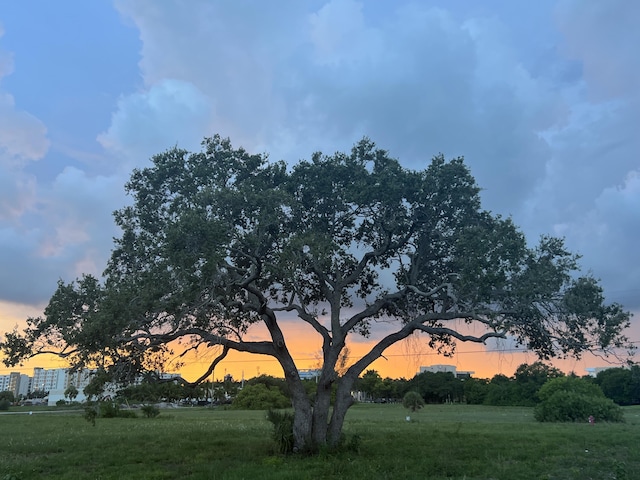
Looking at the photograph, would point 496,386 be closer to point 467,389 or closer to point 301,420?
point 467,389

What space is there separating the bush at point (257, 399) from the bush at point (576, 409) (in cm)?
6983

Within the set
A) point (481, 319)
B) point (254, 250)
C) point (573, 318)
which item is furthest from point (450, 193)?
point (254, 250)

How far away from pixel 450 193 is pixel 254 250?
8392 mm

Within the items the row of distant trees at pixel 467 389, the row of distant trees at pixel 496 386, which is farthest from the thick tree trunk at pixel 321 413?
the row of distant trees at pixel 496 386

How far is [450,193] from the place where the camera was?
72.4ft

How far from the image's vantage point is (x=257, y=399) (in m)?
117

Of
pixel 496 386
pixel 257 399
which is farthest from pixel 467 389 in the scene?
pixel 257 399

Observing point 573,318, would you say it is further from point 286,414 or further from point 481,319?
point 286,414

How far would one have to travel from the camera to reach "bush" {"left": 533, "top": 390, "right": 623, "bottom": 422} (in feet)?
164

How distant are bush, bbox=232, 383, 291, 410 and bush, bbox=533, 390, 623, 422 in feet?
229

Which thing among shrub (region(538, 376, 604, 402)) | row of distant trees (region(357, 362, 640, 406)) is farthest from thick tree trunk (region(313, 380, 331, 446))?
row of distant trees (region(357, 362, 640, 406))

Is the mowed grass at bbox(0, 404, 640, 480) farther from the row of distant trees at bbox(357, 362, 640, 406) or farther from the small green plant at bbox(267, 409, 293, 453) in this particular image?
the row of distant trees at bbox(357, 362, 640, 406)

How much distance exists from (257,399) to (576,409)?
255 ft

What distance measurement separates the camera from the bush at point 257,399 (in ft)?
376
